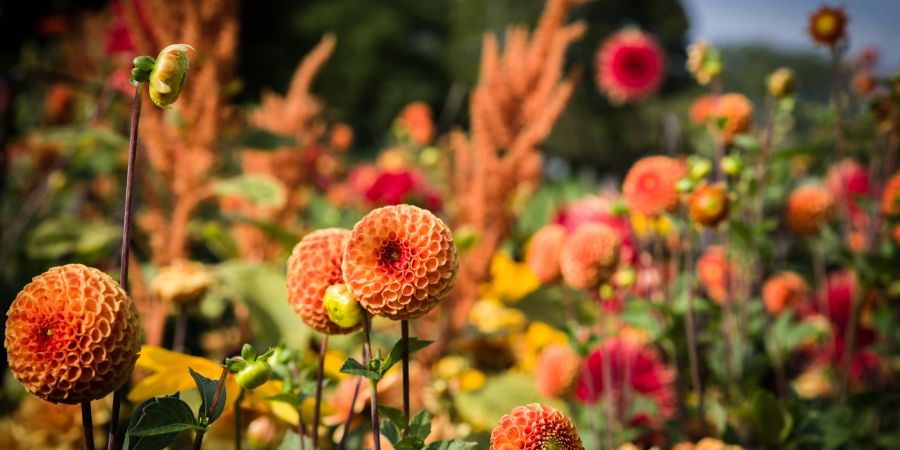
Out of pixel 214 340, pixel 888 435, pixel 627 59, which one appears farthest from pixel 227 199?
pixel 888 435

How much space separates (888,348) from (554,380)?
36cm

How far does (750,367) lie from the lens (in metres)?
0.59

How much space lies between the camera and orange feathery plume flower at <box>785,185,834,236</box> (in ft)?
2.28

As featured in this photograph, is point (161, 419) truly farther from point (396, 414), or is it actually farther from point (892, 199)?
point (892, 199)

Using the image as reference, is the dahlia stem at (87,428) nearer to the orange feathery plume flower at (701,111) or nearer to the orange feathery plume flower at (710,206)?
the orange feathery plume flower at (710,206)

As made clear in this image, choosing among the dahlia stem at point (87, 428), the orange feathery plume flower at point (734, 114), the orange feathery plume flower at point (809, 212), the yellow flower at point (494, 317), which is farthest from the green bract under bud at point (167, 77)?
the yellow flower at point (494, 317)

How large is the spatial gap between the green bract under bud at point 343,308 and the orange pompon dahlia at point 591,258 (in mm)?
233

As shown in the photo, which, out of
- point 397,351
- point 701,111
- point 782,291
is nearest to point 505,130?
point 782,291

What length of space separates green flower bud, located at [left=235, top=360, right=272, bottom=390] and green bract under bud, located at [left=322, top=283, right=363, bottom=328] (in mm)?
35

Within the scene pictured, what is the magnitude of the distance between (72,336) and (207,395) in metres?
0.06

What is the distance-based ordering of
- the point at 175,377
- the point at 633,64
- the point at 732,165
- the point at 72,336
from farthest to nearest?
the point at 633,64
the point at 732,165
the point at 175,377
the point at 72,336

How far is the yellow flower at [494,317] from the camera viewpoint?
981 mm

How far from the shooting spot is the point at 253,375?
256 mm

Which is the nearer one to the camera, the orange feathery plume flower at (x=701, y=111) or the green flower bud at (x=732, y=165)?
the green flower bud at (x=732, y=165)
